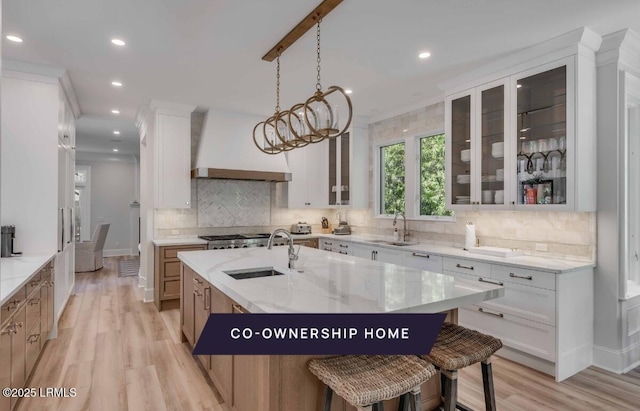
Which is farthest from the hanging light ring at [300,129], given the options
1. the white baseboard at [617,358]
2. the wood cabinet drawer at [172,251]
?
the white baseboard at [617,358]

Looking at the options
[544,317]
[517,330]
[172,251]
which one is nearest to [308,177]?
[172,251]

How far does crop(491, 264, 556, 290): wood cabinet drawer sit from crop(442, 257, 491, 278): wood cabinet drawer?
66 mm

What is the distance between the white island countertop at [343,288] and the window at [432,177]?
88.0 inches

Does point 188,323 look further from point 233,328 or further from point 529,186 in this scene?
point 529,186

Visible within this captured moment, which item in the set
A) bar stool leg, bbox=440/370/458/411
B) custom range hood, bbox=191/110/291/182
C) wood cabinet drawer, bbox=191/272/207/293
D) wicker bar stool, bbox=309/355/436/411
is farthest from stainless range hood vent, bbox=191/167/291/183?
bar stool leg, bbox=440/370/458/411

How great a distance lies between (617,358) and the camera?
9.87 ft

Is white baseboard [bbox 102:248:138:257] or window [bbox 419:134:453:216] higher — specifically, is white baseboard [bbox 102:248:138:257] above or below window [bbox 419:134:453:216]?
below

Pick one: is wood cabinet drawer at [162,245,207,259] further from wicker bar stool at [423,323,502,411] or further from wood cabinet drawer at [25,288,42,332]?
wicker bar stool at [423,323,502,411]

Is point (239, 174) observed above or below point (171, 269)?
above

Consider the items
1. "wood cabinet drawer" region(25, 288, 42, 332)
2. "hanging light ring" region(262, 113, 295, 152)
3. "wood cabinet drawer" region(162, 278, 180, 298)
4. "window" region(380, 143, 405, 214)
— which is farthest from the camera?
"window" region(380, 143, 405, 214)

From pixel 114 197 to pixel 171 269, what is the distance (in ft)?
20.4

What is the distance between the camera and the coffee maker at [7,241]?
333 cm

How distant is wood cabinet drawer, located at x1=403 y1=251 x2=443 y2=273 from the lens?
3846 millimetres

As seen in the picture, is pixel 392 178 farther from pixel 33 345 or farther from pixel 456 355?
pixel 33 345
